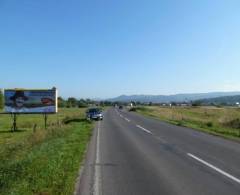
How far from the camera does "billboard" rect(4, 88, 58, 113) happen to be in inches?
1395

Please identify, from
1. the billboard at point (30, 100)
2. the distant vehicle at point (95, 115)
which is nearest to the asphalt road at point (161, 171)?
the billboard at point (30, 100)

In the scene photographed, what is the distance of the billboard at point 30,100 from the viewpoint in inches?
1395

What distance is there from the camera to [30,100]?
3588 cm

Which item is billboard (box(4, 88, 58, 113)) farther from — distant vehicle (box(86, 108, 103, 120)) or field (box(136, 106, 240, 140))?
field (box(136, 106, 240, 140))

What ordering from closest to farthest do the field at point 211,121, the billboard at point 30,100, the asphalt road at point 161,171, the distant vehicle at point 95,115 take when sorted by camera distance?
the asphalt road at point 161,171 → the field at point 211,121 → the billboard at point 30,100 → the distant vehicle at point 95,115

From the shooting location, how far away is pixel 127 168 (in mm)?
11164

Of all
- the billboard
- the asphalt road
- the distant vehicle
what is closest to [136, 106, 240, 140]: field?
the distant vehicle

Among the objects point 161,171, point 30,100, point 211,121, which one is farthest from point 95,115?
point 161,171

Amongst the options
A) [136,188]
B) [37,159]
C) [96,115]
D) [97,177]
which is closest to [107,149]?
[37,159]

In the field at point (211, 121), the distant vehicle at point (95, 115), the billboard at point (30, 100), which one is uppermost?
the billboard at point (30, 100)

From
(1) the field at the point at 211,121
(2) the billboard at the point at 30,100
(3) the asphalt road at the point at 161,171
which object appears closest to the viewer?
(3) the asphalt road at the point at 161,171

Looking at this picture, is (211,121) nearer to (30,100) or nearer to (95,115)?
(95,115)

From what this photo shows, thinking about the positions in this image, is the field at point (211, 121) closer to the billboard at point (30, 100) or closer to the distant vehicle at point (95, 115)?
the distant vehicle at point (95, 115)

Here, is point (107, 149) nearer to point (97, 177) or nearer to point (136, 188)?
point (97, 177)
